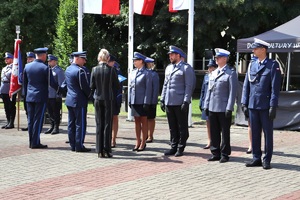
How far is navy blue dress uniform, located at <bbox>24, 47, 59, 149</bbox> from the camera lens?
1074cm

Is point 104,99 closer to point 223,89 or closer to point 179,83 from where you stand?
point 179,83

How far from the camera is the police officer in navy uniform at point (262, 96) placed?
27.8ft

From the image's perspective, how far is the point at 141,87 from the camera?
10.3m

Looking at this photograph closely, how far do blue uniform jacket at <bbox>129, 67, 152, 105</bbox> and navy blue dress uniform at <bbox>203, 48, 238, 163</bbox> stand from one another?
4.41 ft

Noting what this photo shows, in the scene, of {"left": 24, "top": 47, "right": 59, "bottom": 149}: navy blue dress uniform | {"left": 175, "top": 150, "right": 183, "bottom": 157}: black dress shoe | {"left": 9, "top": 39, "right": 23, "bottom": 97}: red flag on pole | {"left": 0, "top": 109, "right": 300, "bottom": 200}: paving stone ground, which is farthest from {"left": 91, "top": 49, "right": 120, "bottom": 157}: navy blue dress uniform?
{"left": 9, "top": 39, "right": 23, "bottom": 97}: red flag on pole

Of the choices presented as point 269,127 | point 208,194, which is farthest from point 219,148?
point 208,194

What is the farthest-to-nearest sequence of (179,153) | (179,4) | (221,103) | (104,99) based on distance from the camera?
(179,4), (179,153), (104,99), (221,103)

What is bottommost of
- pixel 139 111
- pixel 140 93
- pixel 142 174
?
pixel 142 174

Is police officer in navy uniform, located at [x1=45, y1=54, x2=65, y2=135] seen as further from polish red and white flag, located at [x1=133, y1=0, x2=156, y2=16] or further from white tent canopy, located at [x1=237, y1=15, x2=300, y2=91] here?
white tent canopy, located at [x1=237, y1=15, x2=300, y2=91]

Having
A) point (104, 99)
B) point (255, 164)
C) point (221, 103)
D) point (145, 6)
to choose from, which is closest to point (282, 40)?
point (145, 6)

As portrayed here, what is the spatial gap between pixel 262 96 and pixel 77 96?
3607 millimetres

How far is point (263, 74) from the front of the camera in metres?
8.55

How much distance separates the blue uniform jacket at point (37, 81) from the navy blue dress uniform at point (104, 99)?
1.54 meters

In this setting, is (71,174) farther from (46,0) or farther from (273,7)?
(46,0)
